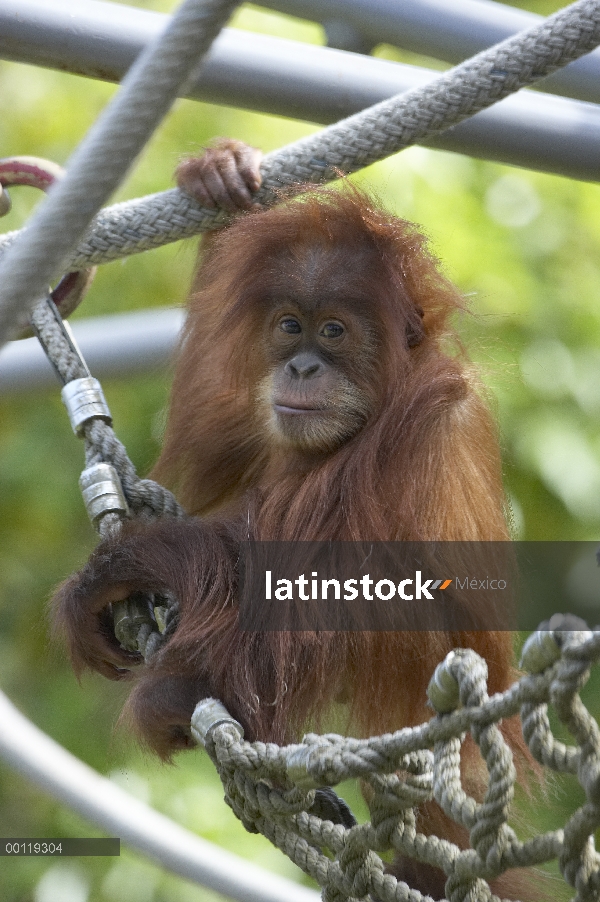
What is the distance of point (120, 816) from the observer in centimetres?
407

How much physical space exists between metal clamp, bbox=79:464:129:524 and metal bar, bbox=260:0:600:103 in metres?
1.53

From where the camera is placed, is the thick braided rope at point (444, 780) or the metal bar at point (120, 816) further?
the metal bar at point (120, 816)

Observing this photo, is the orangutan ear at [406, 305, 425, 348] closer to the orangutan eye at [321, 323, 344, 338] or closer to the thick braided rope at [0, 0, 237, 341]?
the orangutan eye at [321, 323, 344, 338]

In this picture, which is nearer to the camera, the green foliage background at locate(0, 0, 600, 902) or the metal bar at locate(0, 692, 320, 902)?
the metal bar at locate(0, 692, 320, 902)

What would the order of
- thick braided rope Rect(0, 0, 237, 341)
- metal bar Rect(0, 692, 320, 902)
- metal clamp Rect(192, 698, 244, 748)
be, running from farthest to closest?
metal bar Rect(0, 692, 320, 902) → metal clamp Rect(192, 698, 244, 748) → thick braided rope Rect(0, 0, 237, 341)

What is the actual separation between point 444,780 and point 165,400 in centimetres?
428

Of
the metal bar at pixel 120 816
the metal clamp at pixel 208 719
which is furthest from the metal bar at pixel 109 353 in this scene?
the metal clamp at pixel 208 719

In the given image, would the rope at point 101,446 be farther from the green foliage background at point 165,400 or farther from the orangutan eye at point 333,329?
the green foliage background at point 165,400

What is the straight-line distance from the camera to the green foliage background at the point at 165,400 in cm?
561

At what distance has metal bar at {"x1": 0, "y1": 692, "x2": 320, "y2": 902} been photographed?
387 centimetres

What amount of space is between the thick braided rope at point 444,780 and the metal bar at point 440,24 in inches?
83.2

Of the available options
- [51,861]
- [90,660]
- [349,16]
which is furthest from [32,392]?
[51,861]

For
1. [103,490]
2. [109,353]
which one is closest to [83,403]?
[103,490]

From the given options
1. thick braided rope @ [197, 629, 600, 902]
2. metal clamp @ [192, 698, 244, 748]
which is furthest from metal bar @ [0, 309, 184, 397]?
thick braided rope @ [197, 629, 600, 902]
